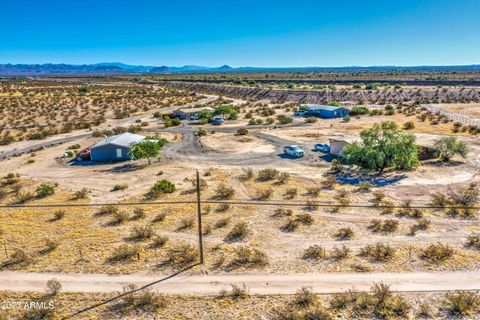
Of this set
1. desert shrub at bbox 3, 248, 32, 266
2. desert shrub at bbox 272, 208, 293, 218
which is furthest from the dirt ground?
desert shrub at bbox 272, 208, 293, 218

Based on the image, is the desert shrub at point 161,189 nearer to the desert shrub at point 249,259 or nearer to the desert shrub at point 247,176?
the desert shrub at point 247,176

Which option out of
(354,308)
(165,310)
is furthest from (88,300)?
(354,308)

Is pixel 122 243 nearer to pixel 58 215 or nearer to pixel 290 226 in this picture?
pixel 58 215

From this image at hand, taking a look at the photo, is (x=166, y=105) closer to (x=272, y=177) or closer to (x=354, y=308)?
(x=272, y=177)

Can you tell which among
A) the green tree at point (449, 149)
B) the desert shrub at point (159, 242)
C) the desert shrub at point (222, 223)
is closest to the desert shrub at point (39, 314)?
the desert shrub at point (159, 242)

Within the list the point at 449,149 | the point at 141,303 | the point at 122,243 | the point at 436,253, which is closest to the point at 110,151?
the point at 122,243

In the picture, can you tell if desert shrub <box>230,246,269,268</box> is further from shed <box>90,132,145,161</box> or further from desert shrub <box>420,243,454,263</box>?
shed <box>90,132,145,161</box>
